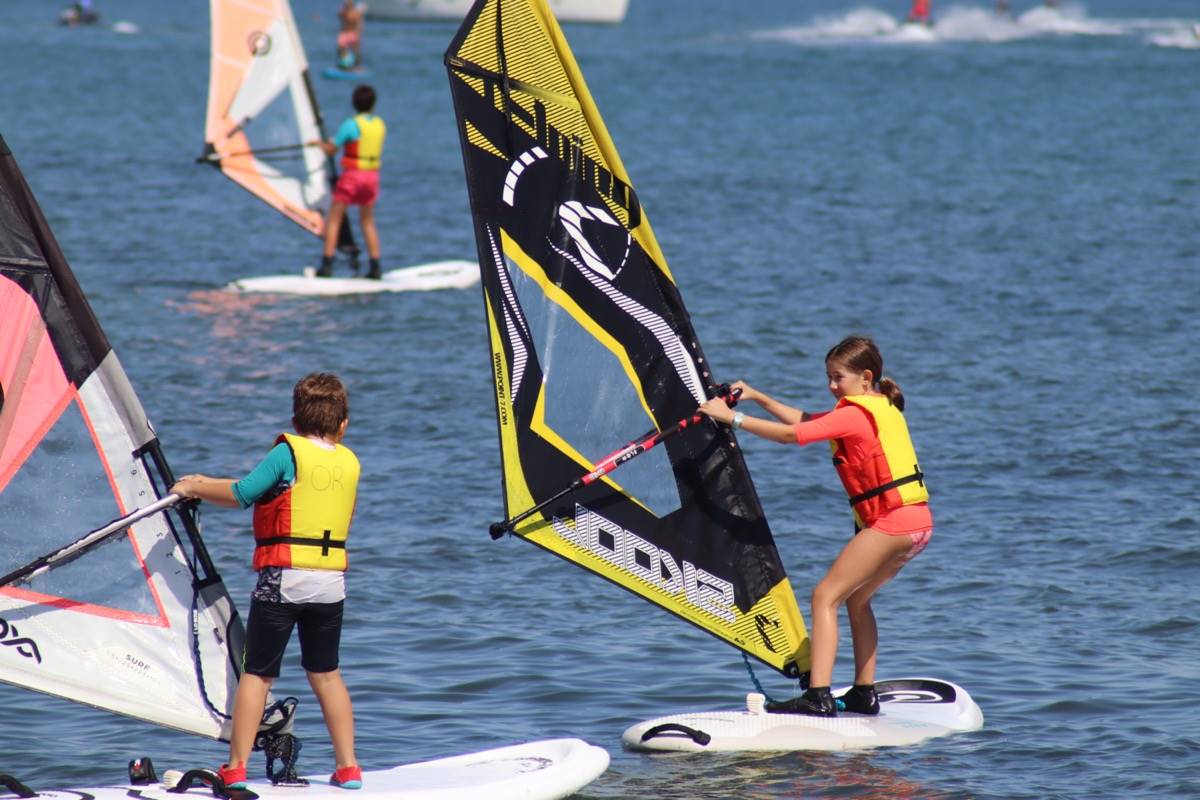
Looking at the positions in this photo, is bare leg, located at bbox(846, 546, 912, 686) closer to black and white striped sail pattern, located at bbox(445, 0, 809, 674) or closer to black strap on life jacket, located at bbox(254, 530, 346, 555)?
black and white striped sail pattern, located at bbox(445, 0, 809, 674)

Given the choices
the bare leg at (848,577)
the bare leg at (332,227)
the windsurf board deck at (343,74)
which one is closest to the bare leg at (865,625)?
the bare leg at (848,577)

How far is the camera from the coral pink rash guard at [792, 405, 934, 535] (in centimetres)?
625

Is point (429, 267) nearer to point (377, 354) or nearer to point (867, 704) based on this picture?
point (377, 354)

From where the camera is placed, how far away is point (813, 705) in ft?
21.7

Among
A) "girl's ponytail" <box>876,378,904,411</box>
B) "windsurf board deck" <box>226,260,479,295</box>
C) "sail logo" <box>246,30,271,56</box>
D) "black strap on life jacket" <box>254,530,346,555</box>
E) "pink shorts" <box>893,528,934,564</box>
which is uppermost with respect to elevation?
"sail logo" <box>246,30,271,56</box>

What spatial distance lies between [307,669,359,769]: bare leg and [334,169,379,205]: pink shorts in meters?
10.8

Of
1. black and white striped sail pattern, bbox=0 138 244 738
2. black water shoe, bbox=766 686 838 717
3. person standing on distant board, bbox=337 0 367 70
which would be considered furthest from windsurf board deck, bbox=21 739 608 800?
person standing on distant board, bbox=337 0 367 70

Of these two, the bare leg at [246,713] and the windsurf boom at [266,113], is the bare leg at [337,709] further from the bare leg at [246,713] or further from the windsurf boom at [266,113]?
the windsurf boom at [266,113]

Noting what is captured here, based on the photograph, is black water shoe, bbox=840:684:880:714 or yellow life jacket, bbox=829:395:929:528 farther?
Result: black water shoe, bbox=840:684:880:714

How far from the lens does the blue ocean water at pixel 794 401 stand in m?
6.87

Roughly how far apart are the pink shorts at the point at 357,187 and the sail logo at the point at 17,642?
10.8m

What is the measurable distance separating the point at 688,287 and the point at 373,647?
10295 mm

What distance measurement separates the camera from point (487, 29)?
20.6 feet

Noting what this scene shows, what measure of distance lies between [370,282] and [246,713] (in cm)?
1160
